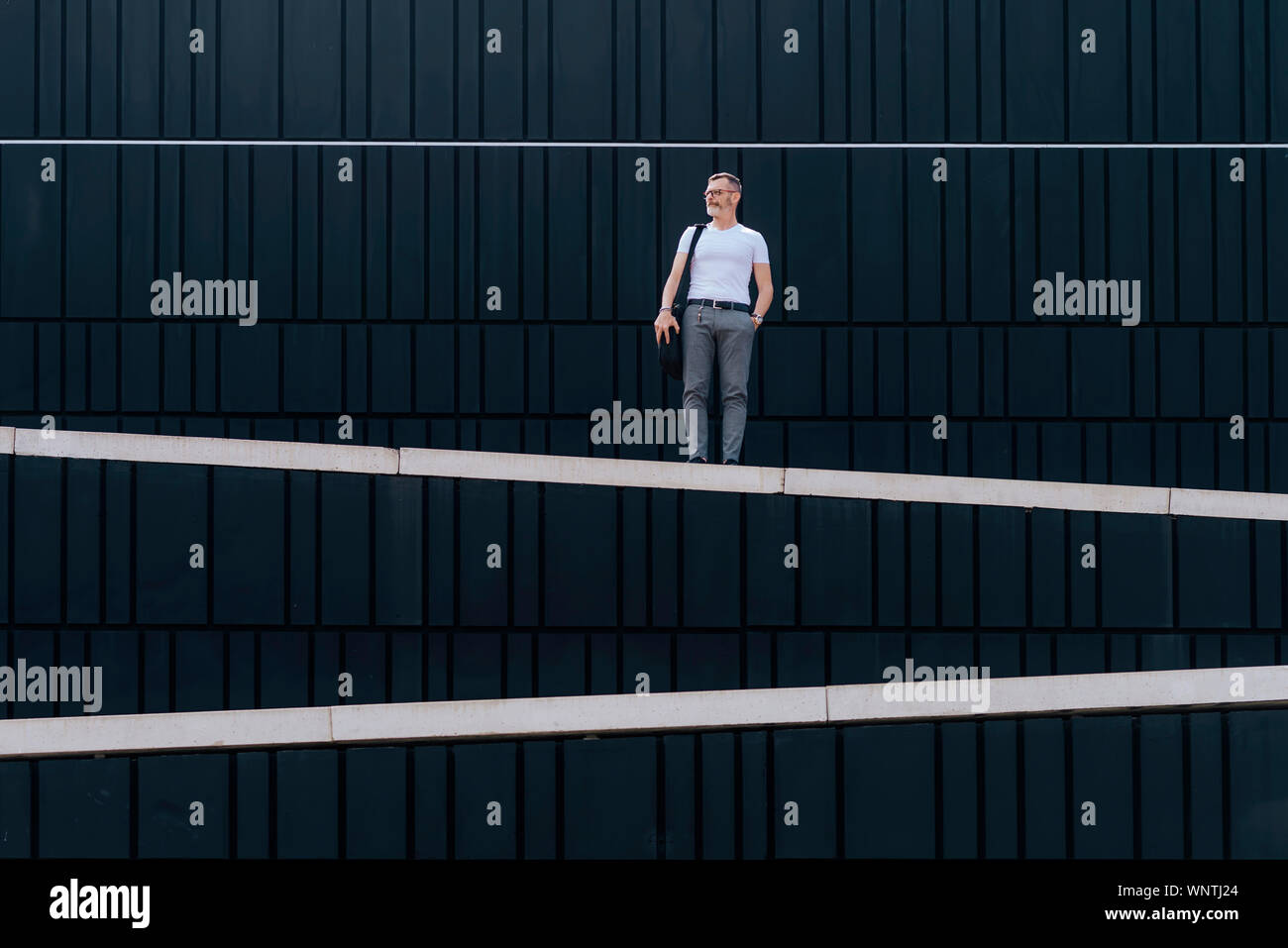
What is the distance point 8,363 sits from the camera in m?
9.78

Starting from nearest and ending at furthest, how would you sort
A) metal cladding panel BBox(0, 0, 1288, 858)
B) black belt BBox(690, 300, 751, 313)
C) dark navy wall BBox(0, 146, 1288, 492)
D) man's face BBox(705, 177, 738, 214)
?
1. metal cladding panel BBox(0, 0, 1288, 858)
2. black belt BBox(690, 300, 751, 313)
3. man's face BBox(705, 177, 738, 214)
4. dark navy wall BBox(0, 146, 1288, 492)

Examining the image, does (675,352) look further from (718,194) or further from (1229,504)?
(1229,504)

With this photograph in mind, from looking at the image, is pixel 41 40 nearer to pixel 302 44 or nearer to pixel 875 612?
pixel 302 44

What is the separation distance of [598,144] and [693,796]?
5279mm

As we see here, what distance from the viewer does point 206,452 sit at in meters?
9.70

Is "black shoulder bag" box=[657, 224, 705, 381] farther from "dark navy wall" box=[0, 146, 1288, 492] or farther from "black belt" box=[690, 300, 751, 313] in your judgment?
"black belt" box=[690, 300, 751, 313]

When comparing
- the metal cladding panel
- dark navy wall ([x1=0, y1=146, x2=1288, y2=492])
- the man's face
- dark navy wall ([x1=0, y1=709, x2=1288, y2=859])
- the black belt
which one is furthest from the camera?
dark navy wall ([x1=0, y1=146, x2=1288, y2=492])

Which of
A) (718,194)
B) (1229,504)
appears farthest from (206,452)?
(1229,504)

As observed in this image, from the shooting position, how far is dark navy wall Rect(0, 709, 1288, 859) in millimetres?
9375

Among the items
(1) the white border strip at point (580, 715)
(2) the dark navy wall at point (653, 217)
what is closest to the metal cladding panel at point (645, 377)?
(2) the dark navy wall at point (653, 217)

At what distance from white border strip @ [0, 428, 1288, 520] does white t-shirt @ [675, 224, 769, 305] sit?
1.37 metres

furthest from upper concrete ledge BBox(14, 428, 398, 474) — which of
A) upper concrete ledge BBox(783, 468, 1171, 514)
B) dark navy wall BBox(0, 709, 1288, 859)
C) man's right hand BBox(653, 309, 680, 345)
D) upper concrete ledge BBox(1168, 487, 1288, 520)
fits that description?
upper concrete ledge BBox(1168, 487, 1288, 520)
